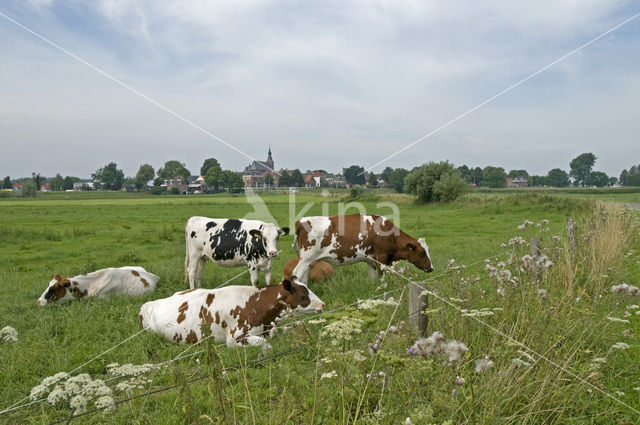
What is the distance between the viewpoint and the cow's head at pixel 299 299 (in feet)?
18.4

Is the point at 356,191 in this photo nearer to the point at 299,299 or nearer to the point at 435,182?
the point at 435,182

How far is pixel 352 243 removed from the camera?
855 centimetres

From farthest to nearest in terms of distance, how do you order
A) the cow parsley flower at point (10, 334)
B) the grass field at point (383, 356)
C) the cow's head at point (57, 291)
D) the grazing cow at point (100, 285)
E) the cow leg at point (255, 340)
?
the grazing cow at point (100, 285), the cow's head at point (57, 291), the cow leg at point (255, 340), the cow parsley flower at point (10, 334), the grass field at point (383, 356)

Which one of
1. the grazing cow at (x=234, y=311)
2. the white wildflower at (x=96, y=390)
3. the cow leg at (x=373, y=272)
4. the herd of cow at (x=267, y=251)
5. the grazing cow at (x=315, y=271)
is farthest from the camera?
the grazing cow at (x=315, y=271)

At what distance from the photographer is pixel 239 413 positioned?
3.53 meters

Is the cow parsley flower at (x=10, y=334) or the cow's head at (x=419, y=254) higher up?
the cow parsley flower at (x=10, y=334)

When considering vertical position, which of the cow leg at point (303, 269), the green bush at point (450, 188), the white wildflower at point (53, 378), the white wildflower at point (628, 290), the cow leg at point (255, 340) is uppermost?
the green bush at point (450, 188)

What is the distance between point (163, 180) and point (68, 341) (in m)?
105

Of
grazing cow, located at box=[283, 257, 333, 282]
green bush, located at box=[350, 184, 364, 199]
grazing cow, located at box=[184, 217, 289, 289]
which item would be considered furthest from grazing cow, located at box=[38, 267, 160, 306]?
green bush, located at box=[350, 184, 364, 199]

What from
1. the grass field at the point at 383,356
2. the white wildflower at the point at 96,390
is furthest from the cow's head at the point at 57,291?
the white wildflower at the point at 96,390

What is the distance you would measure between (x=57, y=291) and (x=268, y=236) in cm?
394

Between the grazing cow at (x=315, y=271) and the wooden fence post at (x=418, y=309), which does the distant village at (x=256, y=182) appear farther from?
the wooden fence post at (x=418, y=309)

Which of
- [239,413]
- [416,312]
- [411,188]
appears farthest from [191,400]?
[411,188]

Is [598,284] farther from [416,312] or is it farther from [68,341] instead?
[68,341]
